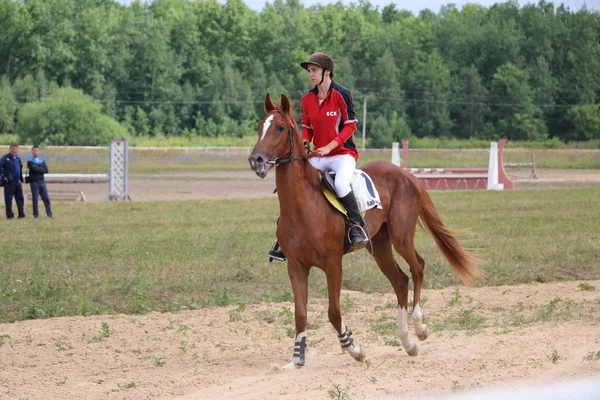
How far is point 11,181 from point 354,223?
16299mm

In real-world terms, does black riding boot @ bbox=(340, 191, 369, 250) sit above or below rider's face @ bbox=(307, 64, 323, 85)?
below

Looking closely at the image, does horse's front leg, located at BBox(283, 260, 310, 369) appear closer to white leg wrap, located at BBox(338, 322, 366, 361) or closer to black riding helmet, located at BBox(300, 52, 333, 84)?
white leg wrap, located at BBox(338, 322, 366, 361)

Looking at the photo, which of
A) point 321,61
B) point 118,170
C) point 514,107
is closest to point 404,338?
point 321,61

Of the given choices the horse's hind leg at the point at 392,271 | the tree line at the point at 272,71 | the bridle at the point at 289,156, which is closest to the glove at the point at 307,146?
the bridle at the point at 289,156

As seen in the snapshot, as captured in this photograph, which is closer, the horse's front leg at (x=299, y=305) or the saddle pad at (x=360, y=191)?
the horse's front leg at (x=299, y=305)

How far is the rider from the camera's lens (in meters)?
7.94

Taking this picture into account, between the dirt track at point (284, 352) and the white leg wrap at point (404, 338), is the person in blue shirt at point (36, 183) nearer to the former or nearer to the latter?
the dirt track at point (284, 352)

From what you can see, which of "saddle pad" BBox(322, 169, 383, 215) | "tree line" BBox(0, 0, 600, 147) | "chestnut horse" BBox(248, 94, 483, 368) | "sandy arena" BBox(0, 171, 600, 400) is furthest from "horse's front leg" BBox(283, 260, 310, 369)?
"tree line" BBox(0, 0, 600, 147)

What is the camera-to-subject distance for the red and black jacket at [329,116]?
804 centimetres

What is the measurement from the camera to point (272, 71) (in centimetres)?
8969

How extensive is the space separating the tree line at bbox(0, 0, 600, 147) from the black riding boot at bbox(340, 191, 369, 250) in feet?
211

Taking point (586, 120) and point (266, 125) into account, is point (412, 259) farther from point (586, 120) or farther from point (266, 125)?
point (586, 120)

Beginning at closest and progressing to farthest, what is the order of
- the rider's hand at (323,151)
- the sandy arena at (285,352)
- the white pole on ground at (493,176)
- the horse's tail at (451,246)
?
the sandy arena at (285,352)
the rider's hand at (323,151)
the horse's tail at (451,246)
the white pole on ground at (493,176)

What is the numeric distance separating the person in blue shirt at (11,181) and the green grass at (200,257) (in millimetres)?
1098
